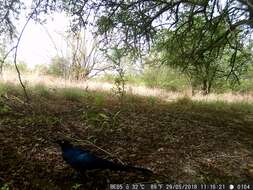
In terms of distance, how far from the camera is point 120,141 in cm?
529

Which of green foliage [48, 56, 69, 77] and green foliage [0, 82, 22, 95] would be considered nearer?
green foliage [0, 82, 22, 95]

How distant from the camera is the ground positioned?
425 cm

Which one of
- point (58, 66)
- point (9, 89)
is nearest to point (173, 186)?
point (9, 89)

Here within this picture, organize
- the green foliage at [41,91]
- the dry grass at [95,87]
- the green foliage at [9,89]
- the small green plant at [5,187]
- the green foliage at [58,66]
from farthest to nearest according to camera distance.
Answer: the green foliage at [58,66], the dry grass at [95,87], the green foliage at [41,91], the green foliage at [9,89], the small green plant at [5,187]

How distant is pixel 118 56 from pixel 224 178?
361 cm

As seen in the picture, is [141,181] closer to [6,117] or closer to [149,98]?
[6,117]

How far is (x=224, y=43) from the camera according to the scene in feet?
26.9

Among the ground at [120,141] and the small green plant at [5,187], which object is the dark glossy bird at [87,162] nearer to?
the ground at [120,141]

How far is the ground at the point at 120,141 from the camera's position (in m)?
4.25

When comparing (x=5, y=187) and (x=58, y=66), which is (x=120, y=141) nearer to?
(x=5, y=187)

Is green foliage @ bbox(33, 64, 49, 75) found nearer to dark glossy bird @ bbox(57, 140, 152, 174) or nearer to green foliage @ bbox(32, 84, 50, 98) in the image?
green foliage @ bbox(32, 84, 50, 98)

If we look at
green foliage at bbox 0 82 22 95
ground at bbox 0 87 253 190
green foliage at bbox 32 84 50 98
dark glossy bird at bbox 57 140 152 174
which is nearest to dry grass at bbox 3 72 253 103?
green foliage at bbox 32 84 50 98

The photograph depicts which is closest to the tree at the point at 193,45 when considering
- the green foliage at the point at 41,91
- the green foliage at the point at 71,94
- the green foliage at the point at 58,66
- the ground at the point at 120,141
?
the ground at the point at 120,141

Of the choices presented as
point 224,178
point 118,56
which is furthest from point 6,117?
point 224,178
